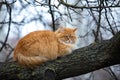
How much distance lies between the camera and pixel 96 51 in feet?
6.47

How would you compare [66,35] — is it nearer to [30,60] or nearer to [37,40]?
[37,40]

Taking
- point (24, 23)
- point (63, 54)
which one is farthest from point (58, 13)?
point (63, 54)

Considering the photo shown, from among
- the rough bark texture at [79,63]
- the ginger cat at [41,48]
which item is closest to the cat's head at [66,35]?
the ginger cat at [41,48]

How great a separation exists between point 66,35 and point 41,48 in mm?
304

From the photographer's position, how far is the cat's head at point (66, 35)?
2195mm

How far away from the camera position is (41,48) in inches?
80.8

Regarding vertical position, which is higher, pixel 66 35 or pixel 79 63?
pixel 66 35

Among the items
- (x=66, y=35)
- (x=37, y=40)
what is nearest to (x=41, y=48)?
(x=37, y=40)

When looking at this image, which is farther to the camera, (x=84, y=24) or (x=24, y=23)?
(x=84, y=24)

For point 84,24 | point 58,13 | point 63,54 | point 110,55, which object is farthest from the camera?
point 84,24

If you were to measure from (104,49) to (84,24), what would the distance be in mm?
1756

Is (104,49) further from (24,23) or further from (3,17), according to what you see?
(3,17)

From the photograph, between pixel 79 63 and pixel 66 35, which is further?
pixel 66 35

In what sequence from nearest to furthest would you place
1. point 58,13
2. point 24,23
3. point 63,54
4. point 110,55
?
point 110,55
point 63,54
point 58,13
point 24,23
